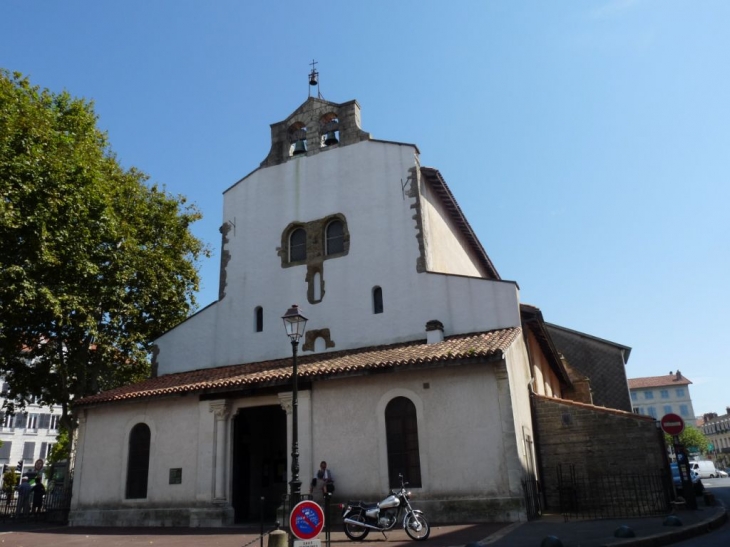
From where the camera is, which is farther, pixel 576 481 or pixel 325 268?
pixel 325 268

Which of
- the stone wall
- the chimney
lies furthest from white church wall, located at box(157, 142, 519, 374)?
the stone wall

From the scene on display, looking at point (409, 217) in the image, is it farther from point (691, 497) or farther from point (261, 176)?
point (691, 497)

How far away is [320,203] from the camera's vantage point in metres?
20.3

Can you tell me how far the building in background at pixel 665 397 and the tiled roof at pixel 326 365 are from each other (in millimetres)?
88046

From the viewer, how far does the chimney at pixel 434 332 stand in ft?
53.9

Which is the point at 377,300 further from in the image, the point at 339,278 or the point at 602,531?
the point at 602,531

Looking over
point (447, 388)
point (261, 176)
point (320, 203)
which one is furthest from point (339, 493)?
point (261, 176)

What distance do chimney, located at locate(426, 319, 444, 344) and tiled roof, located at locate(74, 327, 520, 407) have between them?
23 centimetres

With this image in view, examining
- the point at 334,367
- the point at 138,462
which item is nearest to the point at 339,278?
the point at 334,367

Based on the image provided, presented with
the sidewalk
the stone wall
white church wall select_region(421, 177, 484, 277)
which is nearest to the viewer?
the sidewalk

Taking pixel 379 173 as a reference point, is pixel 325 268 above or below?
below

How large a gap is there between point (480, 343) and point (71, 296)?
14617 millimetres

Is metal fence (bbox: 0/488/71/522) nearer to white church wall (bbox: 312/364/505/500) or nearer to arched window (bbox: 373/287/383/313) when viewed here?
white church wall (bbox: 312/364/505/500)

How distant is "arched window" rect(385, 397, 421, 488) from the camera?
1401cm
